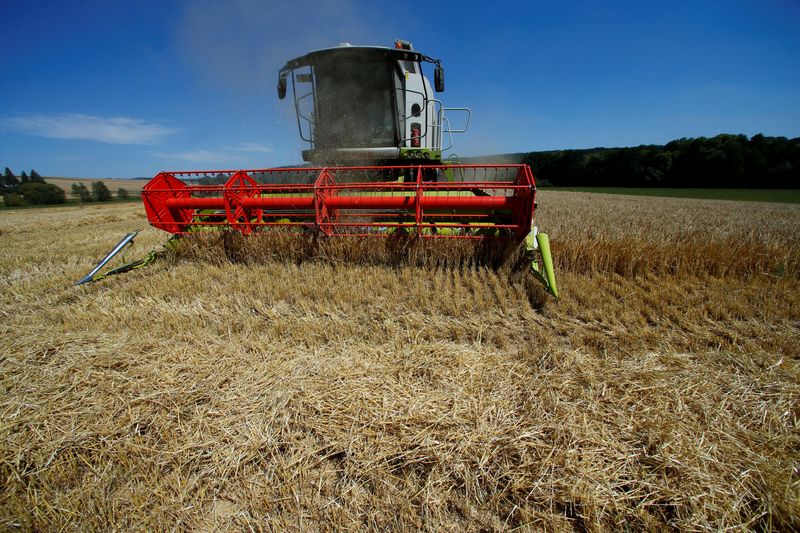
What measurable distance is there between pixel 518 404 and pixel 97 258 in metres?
5.75

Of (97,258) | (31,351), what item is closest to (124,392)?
(31,351)

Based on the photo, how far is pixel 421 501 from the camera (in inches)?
45.6

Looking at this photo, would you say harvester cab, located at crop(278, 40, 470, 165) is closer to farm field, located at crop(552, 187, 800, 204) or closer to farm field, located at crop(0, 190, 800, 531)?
farm field, located at crop(0, 190, 800, 531)

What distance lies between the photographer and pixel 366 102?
461 centimetres

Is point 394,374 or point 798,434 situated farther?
point 394,374

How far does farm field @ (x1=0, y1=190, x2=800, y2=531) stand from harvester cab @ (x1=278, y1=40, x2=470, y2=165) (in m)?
2.69

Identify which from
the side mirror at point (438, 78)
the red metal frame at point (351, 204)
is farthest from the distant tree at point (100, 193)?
the side mirror at point (438, 78)

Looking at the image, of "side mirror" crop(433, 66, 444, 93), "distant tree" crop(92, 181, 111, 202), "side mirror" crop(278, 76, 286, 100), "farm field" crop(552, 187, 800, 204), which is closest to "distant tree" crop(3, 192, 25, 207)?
"distant tree" crop(92, 181, 111, 202)

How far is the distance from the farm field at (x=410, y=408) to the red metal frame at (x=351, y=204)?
723 millimetres

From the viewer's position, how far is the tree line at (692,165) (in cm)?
2572

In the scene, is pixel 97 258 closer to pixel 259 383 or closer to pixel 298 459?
pixel 259 383

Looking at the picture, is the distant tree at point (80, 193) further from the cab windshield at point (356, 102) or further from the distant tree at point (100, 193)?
the cab windshield at point (356, 102)

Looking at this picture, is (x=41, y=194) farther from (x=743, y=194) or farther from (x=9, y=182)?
(x=743, y=194)

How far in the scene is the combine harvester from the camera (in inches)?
115
